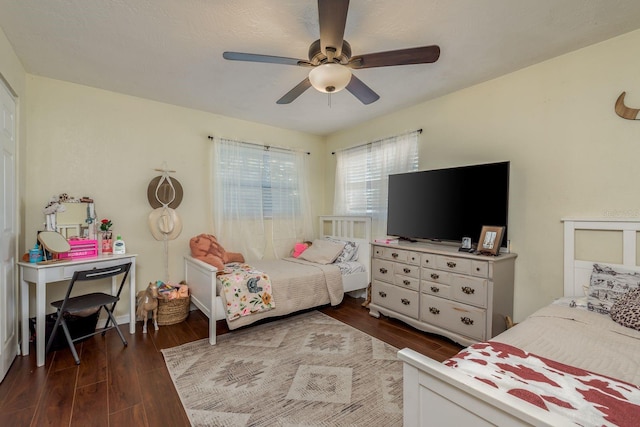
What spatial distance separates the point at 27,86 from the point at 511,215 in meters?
4.53

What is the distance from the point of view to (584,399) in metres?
0.93

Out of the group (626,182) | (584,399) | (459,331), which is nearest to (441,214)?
(459,331)

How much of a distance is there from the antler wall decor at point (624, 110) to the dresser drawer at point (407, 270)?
1862mm

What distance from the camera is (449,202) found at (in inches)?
110

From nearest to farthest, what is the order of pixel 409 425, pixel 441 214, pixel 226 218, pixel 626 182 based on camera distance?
pixel 409 425 < pixel 626 182 < pixel 441 214 < pixel 226 218

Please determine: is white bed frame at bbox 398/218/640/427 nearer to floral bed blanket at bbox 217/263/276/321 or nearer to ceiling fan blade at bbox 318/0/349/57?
ceiling fan blade at bbox 318/0/349/57

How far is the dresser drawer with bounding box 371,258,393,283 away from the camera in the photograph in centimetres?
305

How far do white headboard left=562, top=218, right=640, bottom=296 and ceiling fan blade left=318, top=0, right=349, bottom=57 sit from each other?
7.19 ft

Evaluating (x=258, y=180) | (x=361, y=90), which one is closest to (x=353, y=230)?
(x=258, y=180)

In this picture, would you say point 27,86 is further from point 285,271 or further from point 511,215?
point 511,215

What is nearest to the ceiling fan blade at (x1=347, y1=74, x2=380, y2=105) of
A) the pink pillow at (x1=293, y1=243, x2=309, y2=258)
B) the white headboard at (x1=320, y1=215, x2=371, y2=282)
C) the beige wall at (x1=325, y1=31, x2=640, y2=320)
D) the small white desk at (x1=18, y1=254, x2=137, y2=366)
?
the beige wall at (x1=325, y1=31, x2=640, y2=320)

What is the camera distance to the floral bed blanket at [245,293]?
2601 mm

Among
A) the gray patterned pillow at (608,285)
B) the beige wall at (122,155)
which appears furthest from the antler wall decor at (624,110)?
the beige wall at (122,155)

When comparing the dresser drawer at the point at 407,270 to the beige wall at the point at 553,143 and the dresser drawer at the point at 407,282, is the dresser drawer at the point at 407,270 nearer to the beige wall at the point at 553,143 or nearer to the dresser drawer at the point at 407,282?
the dresser drawer at the point at 407,282
